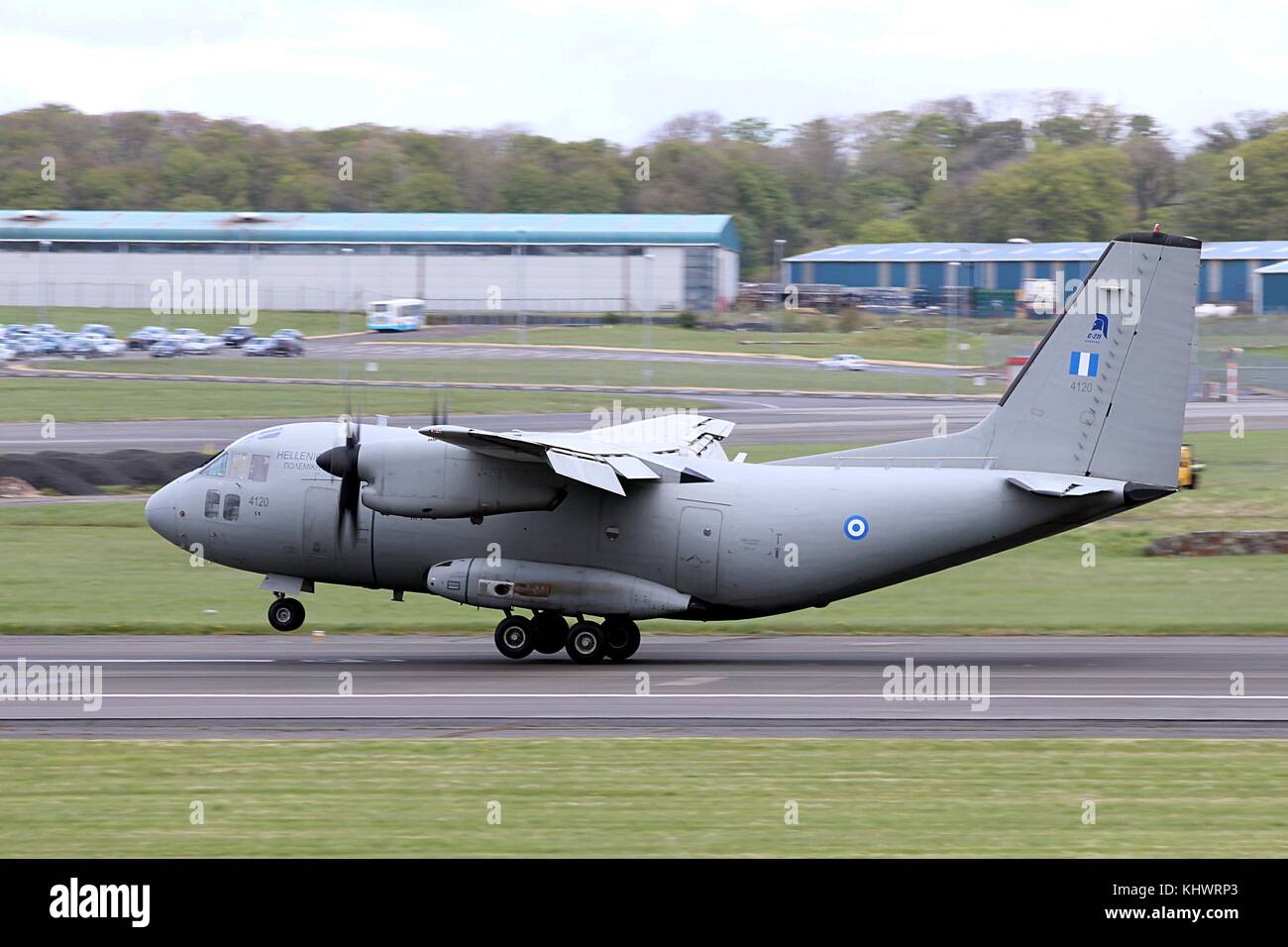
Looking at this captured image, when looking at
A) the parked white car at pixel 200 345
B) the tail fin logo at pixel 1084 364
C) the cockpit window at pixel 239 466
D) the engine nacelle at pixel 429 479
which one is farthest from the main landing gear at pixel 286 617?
the parked white car at pixel 200 345

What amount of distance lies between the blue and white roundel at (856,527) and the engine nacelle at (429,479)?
545 cm

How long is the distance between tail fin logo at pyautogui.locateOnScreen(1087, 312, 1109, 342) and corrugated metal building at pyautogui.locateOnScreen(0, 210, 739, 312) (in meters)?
50.9

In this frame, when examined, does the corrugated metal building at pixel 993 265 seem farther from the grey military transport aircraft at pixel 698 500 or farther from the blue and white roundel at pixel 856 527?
the blue and white roundel at pixel 856 527

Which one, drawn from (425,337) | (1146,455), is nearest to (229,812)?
(1146,455)

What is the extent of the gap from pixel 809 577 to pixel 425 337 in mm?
42382

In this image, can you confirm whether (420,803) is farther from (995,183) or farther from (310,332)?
(995,183)

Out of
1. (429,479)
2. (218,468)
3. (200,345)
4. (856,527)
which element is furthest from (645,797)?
(200,345)

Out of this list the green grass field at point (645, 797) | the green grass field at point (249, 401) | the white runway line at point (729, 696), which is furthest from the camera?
the green grass field at point (249, 401)

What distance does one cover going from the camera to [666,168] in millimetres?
111562

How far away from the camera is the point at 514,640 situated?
24.3 meters

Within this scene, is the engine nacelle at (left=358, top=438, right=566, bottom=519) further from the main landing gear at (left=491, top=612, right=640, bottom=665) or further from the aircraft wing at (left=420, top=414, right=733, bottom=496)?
the main landing gear at (left=491, top=612, right=640, bottom=665)

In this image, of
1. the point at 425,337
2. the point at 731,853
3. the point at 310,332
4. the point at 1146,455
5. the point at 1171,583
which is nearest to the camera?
the point at 731,853

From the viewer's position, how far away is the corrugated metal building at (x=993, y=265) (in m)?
82.8
